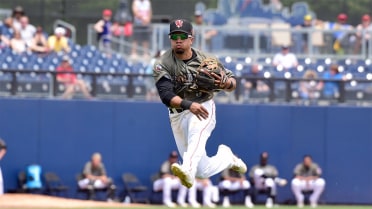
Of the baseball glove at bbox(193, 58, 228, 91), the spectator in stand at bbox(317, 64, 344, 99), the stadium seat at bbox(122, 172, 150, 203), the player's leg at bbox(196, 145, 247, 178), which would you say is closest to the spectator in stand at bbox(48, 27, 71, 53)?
the stadium seat at bbox(122, 172, 150, 203)

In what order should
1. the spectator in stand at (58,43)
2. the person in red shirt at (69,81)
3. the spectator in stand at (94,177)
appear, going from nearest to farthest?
the person in red shirt at (69,81)
the spectator in stand at (94,177)
the spectator in stand at (58,43)

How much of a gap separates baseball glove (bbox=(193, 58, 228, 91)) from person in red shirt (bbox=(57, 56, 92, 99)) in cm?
986

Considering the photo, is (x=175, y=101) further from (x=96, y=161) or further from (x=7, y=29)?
(x=7, y=29)

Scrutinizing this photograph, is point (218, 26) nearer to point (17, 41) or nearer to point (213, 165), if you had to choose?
point (17, 41)

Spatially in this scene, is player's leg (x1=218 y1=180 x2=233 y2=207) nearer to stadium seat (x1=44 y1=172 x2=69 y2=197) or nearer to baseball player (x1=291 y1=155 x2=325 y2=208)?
baseball player (x1=291 y1=155 x2=325 y2=208)

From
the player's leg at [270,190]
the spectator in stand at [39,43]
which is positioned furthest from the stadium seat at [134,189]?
the spectator in stand at [39,43]

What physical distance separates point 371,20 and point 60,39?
7.44 m

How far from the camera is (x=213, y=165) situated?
39.2 feet

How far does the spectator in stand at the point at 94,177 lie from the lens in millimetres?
21219

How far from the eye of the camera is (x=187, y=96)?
37.8 feet

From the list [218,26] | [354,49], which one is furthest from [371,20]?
[218,26]

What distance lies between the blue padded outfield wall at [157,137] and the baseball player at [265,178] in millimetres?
413

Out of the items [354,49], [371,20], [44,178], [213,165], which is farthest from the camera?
[371,20]

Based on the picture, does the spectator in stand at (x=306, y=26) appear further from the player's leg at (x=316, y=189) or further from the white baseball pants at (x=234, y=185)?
the white baseball pants at (x=234, y=185)
